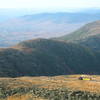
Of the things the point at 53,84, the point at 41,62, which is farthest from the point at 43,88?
the point at 41,62

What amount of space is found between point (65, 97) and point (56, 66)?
14761 cm

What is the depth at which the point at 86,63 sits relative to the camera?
194875mm

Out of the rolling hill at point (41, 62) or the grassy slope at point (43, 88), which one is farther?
the rolling hill at point (41, 62)

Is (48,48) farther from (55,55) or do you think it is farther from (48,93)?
(48,93)

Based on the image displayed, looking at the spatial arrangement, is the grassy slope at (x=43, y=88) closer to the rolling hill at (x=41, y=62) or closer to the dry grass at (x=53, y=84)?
the dry grass at (x=53, y=84)

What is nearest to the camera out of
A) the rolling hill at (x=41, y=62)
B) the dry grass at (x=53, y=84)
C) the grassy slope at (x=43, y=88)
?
the grassy slope at (x=43, y=88)

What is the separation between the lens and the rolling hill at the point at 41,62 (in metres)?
150

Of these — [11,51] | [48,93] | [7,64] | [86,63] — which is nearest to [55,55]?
[86,63]

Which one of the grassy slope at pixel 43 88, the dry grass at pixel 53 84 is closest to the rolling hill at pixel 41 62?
the dry grass at pixel 53 84

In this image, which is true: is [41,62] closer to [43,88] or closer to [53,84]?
[53,84]

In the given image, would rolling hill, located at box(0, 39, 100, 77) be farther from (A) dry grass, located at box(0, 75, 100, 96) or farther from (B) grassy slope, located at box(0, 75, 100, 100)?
(B) grassy slope, located at box(0, 75, 100, 100)

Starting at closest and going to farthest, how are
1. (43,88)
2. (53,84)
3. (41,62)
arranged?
(43,88) < (53,84) < (41,62)

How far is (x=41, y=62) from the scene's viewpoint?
558ft

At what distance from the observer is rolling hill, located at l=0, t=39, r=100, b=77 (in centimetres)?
15025
